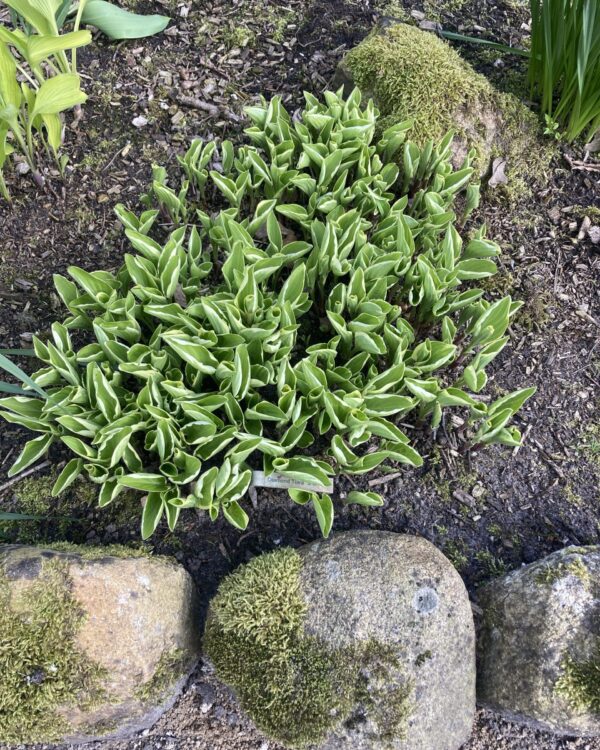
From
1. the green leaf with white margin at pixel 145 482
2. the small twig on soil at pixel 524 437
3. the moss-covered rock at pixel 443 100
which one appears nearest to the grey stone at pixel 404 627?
the green leaf with white margin at pixel 145 482

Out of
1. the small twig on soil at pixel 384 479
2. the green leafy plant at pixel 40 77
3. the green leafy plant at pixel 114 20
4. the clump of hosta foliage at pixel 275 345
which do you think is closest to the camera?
the clump of hosta foliage at pixel 275 345

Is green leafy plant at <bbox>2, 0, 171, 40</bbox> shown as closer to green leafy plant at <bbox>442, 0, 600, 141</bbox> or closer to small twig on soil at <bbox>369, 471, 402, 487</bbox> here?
green leafy plant at <bbox>442, 0, 600, 141</bbox>

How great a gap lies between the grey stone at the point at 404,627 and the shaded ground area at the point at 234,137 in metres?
0.27

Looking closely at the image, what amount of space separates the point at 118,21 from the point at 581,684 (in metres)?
3.76

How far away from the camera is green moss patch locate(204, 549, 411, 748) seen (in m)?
2.00

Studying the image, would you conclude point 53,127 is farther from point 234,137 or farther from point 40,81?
point 234,137

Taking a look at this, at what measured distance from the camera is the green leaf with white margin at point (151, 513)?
2143 mm

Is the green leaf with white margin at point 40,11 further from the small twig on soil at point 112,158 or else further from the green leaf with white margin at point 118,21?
the green leaf with white margin at point 118,21

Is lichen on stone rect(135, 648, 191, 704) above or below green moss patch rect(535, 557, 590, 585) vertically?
below

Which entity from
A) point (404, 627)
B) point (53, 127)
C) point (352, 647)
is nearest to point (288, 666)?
point (352, 647)

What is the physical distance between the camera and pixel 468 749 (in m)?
2.30

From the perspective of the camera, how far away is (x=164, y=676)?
6.94 ft

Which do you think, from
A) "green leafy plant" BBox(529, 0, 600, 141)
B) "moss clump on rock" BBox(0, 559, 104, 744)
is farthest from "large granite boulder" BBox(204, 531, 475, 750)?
"green leafy plant" BBox(529, 0, 600, 141)

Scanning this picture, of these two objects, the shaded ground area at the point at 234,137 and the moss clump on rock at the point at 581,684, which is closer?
the moss clump on rock at the point at 581,684
